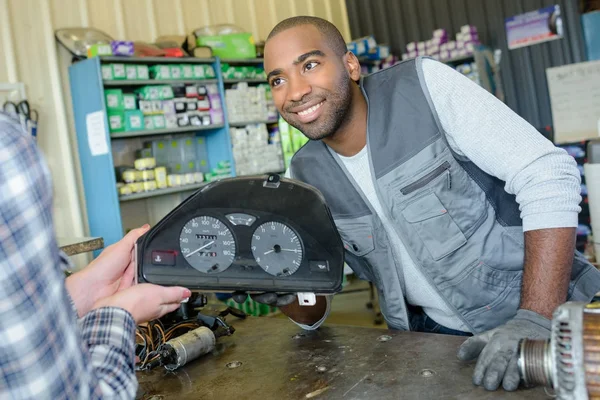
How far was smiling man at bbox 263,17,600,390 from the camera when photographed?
4.66 ft

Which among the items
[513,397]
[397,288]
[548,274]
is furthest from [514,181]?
[513,397]

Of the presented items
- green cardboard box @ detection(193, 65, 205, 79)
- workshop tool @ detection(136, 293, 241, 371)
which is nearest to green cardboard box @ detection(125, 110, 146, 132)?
green cardboard box @ detection(193, 65, 205, 79)

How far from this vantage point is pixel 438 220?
1539 mm

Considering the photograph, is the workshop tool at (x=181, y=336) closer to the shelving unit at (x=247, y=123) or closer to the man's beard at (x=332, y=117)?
the man's beard at (x=332, y=117)

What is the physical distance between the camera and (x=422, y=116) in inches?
61.9

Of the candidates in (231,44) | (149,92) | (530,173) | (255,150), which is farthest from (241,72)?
(530,173)

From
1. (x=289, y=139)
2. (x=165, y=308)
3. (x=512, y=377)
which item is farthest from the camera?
(x=289, y=139)

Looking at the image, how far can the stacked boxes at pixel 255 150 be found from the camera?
4.85 m

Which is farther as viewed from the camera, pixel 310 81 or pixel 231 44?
pixel 231 44

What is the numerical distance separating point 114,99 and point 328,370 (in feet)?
10.6

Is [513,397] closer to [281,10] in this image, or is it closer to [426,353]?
[426,353]

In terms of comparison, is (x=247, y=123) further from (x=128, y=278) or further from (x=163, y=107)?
(x=128, y=278)

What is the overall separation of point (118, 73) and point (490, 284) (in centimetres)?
320

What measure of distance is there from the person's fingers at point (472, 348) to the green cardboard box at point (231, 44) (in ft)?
13.3
